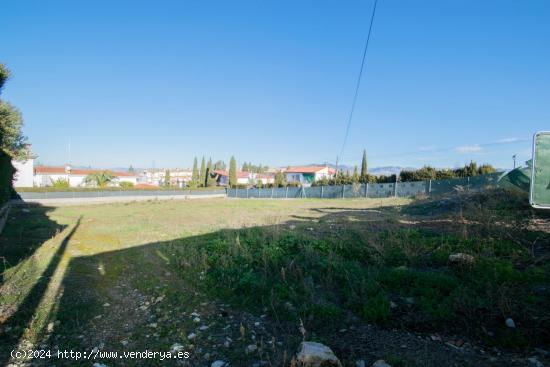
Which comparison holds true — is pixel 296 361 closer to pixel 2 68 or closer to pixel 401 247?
pixel 401 247

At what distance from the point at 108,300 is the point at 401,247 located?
4.88m

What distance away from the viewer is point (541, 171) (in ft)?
6.52

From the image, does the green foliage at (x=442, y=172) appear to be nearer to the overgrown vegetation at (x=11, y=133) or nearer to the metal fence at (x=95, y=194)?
the metal fence at (x=95, y=194)

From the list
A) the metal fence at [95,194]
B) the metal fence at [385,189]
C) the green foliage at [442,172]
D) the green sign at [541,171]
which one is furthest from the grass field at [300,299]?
the metal fence at [95,194]

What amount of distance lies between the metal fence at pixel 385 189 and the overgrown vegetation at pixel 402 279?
10526mm

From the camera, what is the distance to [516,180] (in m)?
10.3

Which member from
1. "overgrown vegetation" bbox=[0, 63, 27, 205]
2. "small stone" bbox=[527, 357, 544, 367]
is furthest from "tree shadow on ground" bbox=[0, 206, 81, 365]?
"overgrown vegetation" bbox=[0, 63, 27, 205]

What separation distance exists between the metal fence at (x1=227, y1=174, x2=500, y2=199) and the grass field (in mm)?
11211

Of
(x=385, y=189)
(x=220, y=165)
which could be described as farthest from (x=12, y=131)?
(x=220, y=165)

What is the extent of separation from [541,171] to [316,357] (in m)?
2.22

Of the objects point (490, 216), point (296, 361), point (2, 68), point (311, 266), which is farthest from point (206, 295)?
point (2, 68)

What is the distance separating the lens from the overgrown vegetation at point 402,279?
11.0 feet

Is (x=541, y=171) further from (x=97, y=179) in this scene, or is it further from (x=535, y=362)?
(x=97, y=179)

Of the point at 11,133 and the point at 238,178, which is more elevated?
the point at 11,133
